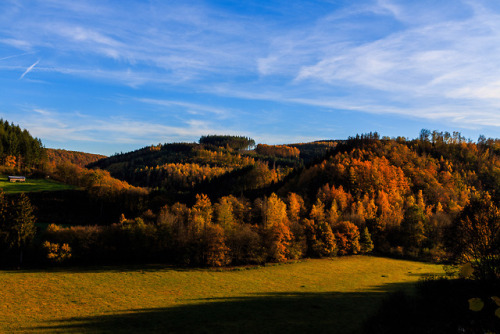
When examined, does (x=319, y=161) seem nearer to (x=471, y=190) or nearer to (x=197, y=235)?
(x=471, y=190)

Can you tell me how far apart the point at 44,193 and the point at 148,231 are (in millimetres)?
78755

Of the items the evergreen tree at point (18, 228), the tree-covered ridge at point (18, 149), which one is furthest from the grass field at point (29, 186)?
the evergreen tree at point (18, 228)

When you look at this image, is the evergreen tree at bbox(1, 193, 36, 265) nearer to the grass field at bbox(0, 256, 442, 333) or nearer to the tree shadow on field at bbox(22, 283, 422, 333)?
the grass field at bbox(0, 256, 442, 333)

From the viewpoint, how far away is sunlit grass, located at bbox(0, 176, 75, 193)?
403 ft

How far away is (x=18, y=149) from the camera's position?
159750 millimetres

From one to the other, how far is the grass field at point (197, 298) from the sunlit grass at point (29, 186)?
7949 centimetres

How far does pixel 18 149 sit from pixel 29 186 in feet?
144

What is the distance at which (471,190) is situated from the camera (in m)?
153

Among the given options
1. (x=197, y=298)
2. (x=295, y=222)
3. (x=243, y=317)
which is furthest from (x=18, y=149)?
(x=243, y=317)

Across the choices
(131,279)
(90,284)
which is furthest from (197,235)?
(90,284)

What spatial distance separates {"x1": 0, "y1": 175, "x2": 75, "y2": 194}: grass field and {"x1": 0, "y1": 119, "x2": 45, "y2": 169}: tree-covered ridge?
19.9 meters

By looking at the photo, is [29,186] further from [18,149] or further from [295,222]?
[295,222]

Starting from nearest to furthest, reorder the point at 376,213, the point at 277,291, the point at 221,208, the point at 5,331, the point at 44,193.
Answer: the point at 5,331
the point at 277,291
the point at 221,208
the point at 376,213
the point at 44,193

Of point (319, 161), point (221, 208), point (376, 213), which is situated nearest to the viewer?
point (221, 208)
